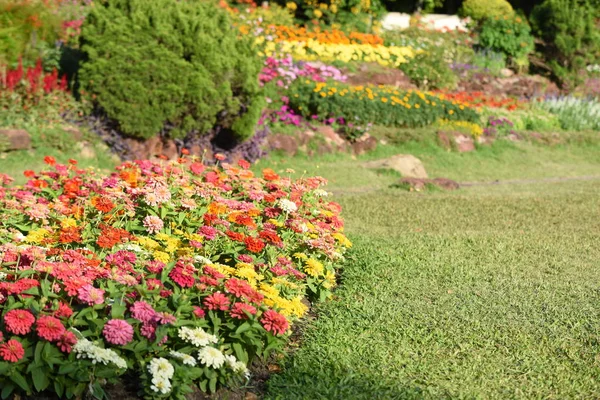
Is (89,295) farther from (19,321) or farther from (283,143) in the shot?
(283,143)

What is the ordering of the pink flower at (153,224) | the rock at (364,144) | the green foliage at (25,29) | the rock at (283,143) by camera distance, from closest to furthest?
the pink flower at (153,224) < the green foliage at (25,29) < the rock at (283,143) < the rock at (364,144)

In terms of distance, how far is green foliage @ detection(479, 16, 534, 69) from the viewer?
19.4 meters

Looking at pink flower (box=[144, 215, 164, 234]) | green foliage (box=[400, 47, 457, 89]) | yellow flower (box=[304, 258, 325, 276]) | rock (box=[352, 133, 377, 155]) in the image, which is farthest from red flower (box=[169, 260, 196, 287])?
green foliage (box=[400, 47, 457, 89])

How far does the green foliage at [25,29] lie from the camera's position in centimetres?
979

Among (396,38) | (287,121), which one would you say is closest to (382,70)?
(396,38)

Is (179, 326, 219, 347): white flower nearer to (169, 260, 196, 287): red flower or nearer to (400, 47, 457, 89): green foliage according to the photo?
(169, 260, 196, 287): red flower

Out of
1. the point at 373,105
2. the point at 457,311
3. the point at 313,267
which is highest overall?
the point at 313,267

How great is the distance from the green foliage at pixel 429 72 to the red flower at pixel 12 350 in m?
13.1

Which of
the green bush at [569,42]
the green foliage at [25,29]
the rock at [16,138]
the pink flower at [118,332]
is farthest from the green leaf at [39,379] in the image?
the green bush at [569,42]

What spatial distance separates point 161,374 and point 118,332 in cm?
24

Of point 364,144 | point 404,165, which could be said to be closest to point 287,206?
point 404,165

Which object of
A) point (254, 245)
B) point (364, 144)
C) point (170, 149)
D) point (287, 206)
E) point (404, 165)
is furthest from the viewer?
point (364, 144)

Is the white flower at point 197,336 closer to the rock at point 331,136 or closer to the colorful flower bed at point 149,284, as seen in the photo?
the colorful flower bed at point 149,284

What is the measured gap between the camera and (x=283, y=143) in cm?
1089
